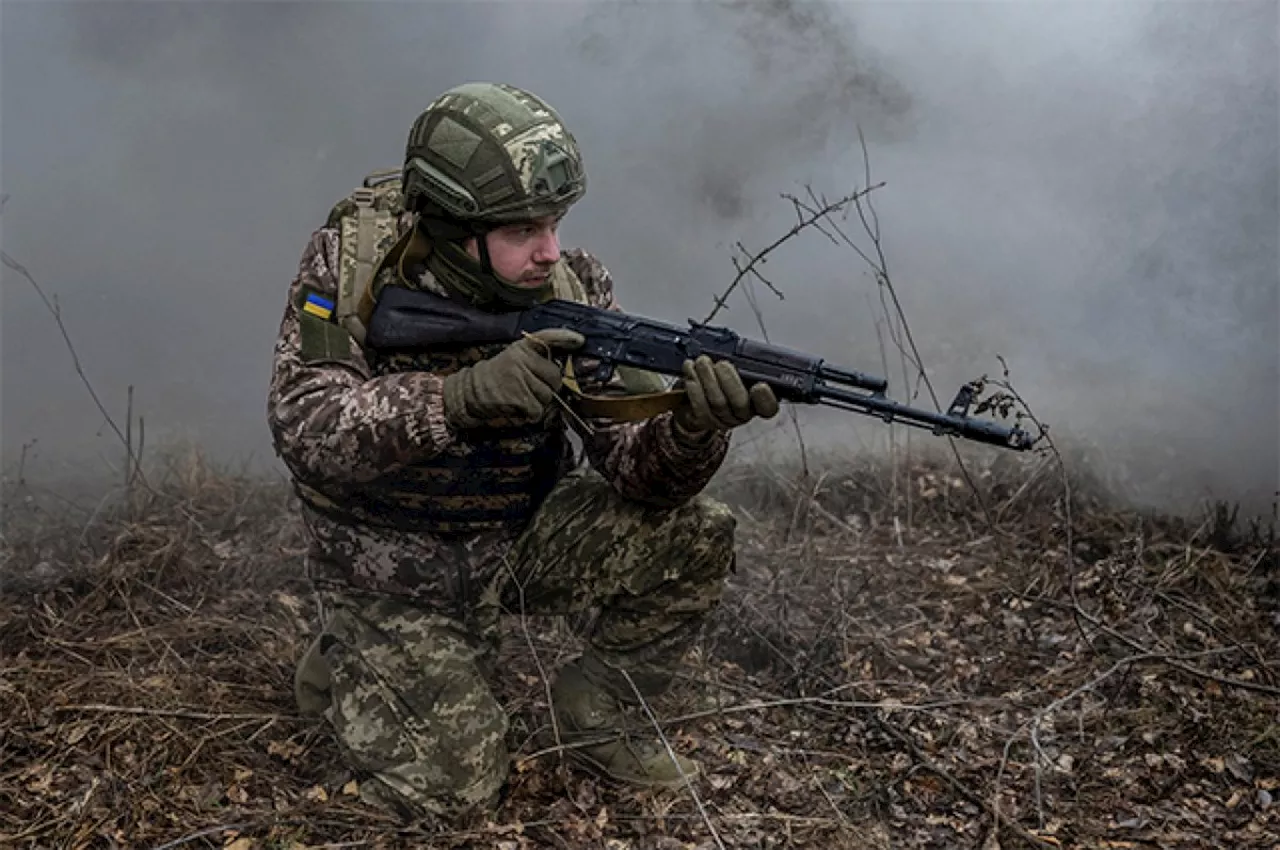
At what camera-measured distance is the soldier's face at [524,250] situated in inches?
149

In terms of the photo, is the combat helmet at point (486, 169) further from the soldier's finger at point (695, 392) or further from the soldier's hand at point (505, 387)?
the soldier's finger at point (695, 392)

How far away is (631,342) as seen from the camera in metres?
3.75

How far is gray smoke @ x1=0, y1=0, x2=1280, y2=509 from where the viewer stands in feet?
22.7

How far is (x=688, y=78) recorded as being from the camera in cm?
760

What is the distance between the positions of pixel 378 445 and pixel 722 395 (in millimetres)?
932

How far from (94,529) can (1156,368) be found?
16.8 ft

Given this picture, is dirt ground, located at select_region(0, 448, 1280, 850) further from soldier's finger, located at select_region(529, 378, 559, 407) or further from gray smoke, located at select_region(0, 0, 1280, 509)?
gray smoke, located at select_region(0, 0, 1280, 509)

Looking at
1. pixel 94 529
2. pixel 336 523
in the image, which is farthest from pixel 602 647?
pixel 94 529

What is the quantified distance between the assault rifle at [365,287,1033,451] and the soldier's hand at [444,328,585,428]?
8.4 inches

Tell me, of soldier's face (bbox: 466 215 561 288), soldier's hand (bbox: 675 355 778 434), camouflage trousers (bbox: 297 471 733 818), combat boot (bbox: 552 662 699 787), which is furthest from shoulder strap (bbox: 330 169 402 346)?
combat boot (bbox: 552 662 699 787)

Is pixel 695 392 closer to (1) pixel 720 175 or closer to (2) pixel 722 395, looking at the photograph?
(2) pixel 722 395

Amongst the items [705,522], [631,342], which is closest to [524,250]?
[631,342]

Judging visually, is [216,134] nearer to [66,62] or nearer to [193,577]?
[66,62]

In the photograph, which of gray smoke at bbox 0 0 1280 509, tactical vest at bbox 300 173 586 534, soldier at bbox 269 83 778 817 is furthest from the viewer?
gray smoke at bbox 0 0 1280 509
